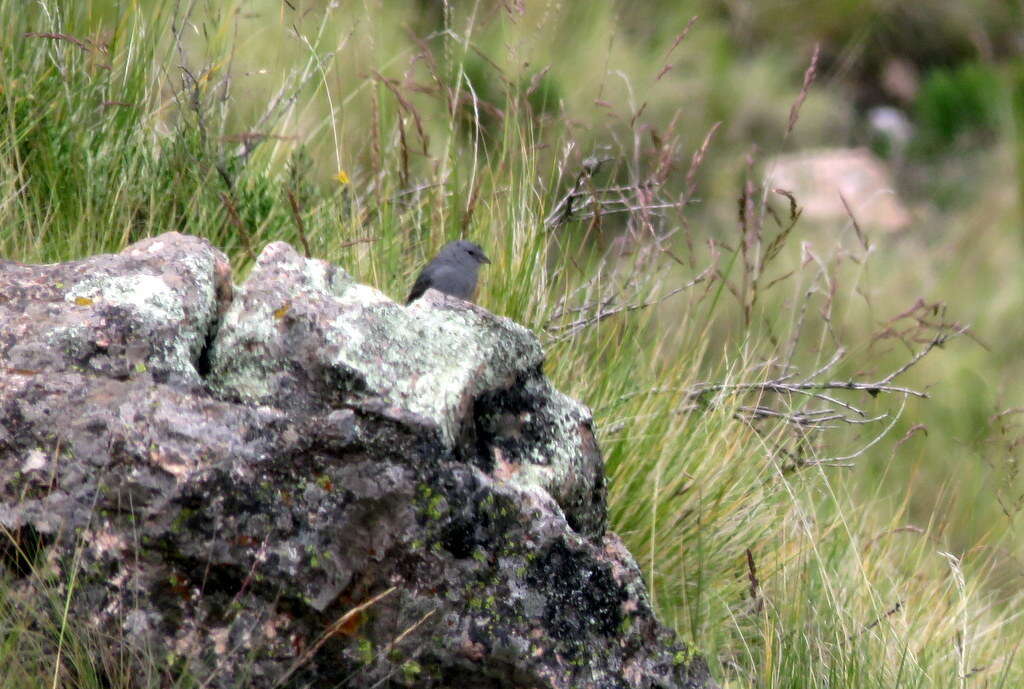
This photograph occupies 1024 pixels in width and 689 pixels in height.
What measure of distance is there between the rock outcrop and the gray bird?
698 millimetres

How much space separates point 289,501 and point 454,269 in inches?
45.3

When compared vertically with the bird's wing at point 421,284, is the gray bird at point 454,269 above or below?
above

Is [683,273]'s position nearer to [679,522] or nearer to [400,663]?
[679,522]

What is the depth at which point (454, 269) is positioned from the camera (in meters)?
3.08

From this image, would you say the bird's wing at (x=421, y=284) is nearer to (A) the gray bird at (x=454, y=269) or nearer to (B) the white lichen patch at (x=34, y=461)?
(A) the gray bird at (x=454, y=269)

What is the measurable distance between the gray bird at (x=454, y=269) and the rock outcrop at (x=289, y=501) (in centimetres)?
70

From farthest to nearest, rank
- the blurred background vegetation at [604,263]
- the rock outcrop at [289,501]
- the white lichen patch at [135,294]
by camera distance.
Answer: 1. the blurred background vegetation at [604,263]
2. the white lichen patch at [135,294]
3. the rock outcrop at [289,501]

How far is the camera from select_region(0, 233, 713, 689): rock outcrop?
6.57 ft

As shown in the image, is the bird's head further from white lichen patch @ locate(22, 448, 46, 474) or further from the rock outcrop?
white lichen patch @ locate(22, 448, 46, 474)

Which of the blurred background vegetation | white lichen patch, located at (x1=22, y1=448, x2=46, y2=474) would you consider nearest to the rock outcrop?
white lichen patch, located at (x1=22, y1=448, x2=46, y2=474)

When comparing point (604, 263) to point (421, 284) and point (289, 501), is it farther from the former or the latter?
point (289, 501)

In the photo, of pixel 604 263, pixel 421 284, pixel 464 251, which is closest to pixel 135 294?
pixel 421 284

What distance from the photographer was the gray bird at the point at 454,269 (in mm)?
2994

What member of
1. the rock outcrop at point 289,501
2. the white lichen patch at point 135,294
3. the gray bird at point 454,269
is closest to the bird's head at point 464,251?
the gray bird at point 454,269
